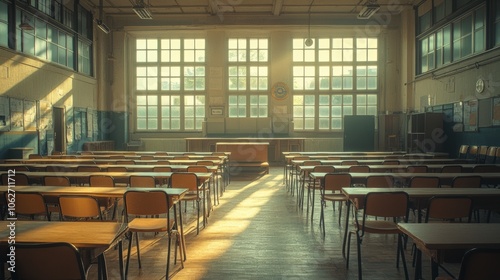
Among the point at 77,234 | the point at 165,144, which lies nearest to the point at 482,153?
the point at 77,234

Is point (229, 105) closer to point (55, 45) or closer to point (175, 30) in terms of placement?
point (175, 30)

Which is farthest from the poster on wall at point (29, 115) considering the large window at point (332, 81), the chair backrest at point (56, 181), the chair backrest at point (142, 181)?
the large window at point (332, 81)

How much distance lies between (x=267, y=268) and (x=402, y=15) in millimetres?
14644

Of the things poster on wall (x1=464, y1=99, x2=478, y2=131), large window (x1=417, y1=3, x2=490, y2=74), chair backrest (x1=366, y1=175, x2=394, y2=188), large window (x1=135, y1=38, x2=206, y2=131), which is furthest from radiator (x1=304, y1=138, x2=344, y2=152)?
chair backrest (x1=366, y1=175, x2=394, y2=188)

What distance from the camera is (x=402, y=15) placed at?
611 inches

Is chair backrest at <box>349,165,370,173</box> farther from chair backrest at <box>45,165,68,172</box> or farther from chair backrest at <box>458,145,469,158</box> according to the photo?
chair backrest at <box>458,145,469,158</box>

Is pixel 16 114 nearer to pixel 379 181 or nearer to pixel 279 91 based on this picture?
pixel 379 181

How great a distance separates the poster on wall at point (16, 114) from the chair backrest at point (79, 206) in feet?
26.1

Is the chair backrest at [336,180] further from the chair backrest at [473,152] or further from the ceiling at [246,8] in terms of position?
the ceiling at [246,8]

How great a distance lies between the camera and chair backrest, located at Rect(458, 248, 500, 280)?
5.90ft

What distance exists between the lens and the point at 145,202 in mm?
3531

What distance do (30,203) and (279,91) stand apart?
13466 millimetres

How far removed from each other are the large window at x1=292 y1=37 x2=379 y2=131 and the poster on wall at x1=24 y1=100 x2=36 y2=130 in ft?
32.3

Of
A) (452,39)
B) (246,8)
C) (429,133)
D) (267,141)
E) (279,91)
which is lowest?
(267,141)
